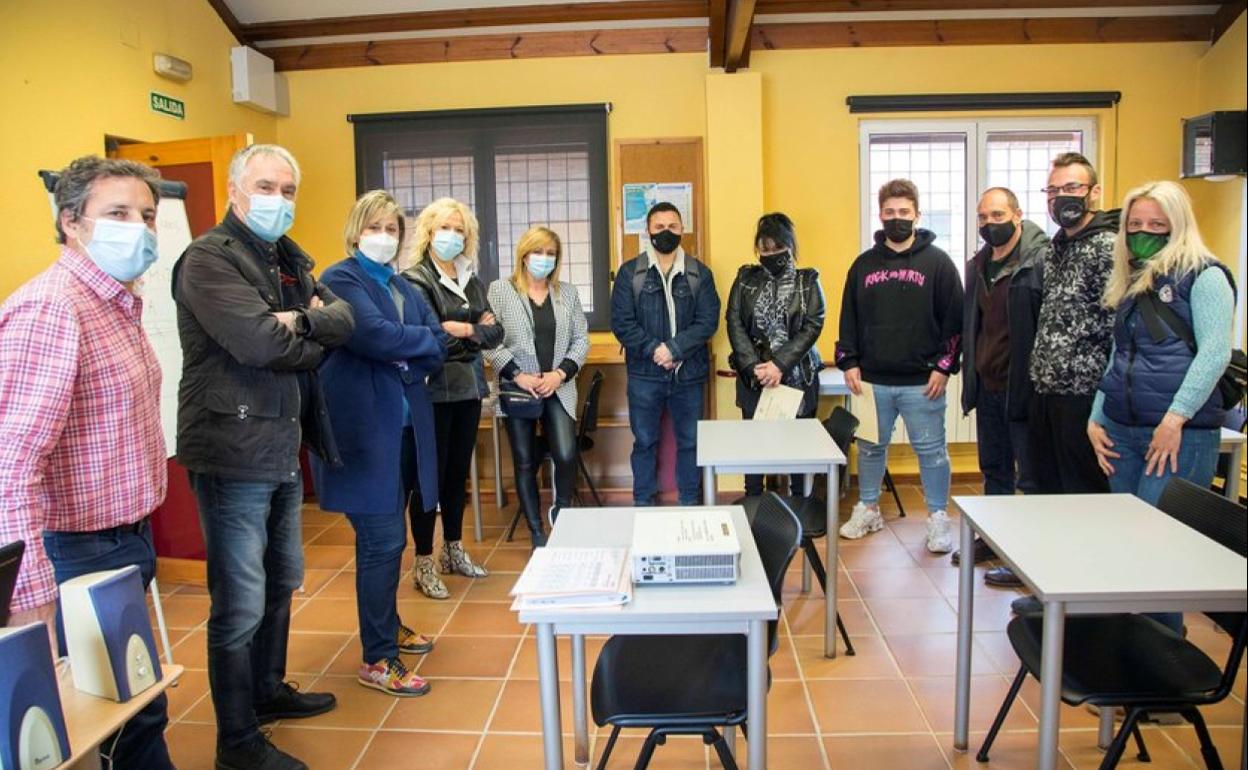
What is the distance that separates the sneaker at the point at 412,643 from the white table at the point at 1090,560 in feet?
5.76

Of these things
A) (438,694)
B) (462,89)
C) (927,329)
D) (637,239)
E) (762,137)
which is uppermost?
(462,89)

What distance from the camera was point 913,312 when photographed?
3.71 meters

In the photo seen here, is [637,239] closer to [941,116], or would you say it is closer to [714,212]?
[714,212]

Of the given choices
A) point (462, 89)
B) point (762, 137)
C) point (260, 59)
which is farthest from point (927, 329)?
point (260, 59)

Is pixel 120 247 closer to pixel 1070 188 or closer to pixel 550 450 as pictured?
pixel 550 450

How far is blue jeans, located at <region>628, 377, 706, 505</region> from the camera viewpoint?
3.98 metres

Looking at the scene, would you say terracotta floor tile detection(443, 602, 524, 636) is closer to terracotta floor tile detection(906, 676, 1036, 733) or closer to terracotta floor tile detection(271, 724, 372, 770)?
terracotta floor tile detection(271, 724, 372, 770)

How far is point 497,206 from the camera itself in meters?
5.08

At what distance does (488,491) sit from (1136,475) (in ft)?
11.3

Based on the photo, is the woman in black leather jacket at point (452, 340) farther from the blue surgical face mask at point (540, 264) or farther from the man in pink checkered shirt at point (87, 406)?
the man in pink checkered shirt at point (87, 406)

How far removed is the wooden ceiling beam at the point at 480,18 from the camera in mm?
4727

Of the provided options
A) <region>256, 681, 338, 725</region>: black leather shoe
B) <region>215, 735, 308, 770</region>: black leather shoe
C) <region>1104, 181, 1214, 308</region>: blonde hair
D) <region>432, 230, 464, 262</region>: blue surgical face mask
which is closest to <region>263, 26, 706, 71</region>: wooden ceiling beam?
<region>432, 230, 464, 262</region>: blue surgical face mask

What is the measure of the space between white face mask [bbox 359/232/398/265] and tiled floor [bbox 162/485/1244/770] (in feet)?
4.42

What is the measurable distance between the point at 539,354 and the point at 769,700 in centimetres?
184
